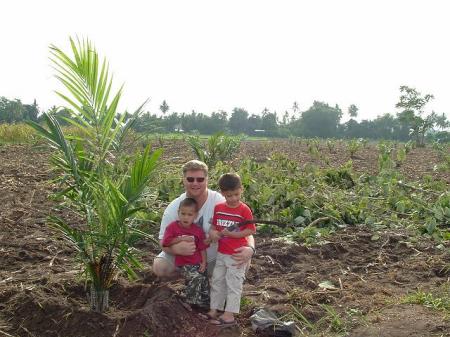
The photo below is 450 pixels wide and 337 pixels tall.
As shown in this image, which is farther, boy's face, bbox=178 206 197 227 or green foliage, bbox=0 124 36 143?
green foliage, bbox=0 124 36 143

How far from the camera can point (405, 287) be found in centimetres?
443

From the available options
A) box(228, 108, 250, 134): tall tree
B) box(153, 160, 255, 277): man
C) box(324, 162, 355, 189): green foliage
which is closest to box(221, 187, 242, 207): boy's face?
box(153, 160, 255, 277): man

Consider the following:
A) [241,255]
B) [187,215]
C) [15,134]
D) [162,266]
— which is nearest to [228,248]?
[241,255]

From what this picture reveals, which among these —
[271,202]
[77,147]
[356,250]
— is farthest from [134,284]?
[271,202]

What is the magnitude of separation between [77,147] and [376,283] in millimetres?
2676

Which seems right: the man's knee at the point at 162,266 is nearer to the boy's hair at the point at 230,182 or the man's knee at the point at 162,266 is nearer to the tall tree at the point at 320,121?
the boy's hair at the point at 230,182

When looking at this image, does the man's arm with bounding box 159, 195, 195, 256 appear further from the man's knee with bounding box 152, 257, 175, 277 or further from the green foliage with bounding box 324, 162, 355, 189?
the green foliage with bounding box 324, 162, 355, 189

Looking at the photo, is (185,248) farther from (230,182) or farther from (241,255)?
(230,182)

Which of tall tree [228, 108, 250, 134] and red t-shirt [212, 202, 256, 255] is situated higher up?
tall tree [228, 108, 250, 134]

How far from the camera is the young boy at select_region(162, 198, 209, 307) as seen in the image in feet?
12.1

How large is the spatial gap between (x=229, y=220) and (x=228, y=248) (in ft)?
0.70

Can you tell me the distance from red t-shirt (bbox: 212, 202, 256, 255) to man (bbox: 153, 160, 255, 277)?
0.06m

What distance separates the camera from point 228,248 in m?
3.66

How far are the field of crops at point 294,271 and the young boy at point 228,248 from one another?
154mm
